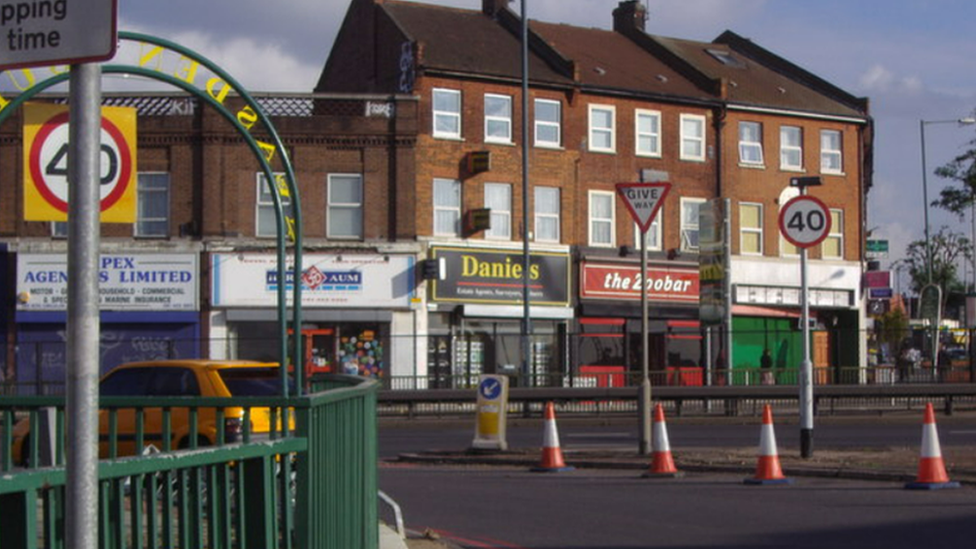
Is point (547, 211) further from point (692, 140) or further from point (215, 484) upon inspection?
point (215, 484)

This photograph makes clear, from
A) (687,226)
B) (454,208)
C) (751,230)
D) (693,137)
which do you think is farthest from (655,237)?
(454,208)

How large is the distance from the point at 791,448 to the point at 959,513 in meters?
8.11

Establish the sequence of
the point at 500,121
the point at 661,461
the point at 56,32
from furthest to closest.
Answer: the point at 500,121, the point at 661,461, the point at 56,32

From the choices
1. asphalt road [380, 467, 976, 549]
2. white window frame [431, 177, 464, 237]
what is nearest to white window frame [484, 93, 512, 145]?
white window frame [431, 177, 464, 237]

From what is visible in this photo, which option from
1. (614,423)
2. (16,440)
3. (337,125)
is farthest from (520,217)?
(16,440)

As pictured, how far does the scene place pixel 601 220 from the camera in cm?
4503

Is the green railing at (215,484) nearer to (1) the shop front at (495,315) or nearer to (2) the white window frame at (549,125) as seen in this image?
(1) the shop front at (495,315)

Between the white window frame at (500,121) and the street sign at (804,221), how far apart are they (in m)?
24.9

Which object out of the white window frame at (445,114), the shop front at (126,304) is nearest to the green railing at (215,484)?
the shop front at (126,304)

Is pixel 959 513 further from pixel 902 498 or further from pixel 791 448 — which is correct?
pixel 791 448

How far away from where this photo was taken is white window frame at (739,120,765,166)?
48.2 meters

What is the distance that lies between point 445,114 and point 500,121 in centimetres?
184

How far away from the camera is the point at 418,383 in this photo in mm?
38375

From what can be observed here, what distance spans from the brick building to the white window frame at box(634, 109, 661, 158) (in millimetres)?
44
